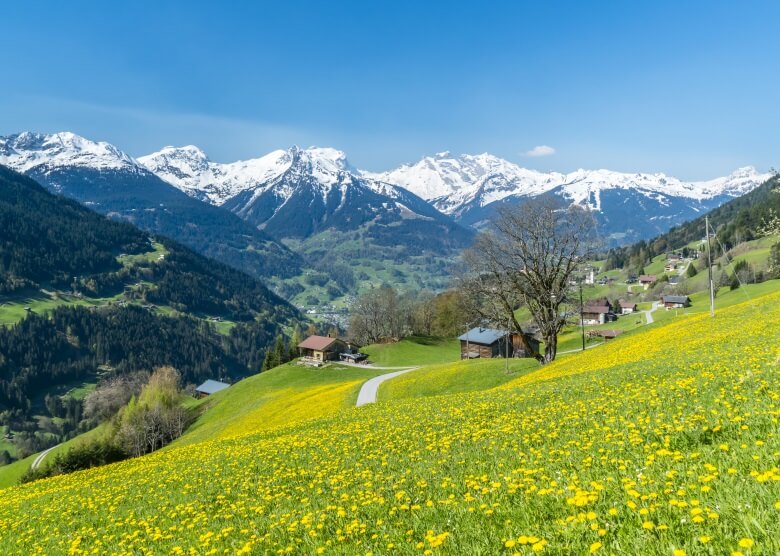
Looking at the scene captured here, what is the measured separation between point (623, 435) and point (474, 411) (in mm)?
9368

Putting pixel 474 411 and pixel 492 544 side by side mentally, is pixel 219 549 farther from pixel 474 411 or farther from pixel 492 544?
pixel 474 411

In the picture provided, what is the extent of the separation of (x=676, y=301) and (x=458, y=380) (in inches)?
4427

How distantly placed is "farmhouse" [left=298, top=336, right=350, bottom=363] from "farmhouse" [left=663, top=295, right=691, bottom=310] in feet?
303

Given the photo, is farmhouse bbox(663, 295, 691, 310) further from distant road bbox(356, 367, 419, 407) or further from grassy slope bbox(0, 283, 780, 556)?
grassy slope bbox(0, 283, 780, 556)

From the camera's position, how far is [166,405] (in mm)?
90625

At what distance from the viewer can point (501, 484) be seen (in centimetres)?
911

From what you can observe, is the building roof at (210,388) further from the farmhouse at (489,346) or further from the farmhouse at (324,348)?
the farmhouse at (489,346)

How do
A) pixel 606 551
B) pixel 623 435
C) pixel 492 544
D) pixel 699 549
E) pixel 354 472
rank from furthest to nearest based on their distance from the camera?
1. pixel 354 472
2. pixel 623 435
3. pixel 492 544
4. pixel 606 551
5. pixel 699 549

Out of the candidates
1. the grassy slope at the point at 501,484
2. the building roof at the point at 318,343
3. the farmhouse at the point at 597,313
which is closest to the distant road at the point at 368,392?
the grassy slope at the point at 501,484

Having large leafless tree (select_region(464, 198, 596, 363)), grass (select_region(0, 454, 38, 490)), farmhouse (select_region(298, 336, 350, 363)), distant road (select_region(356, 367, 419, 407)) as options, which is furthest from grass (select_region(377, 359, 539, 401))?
grass (select_region(0, 454, 38, 490))

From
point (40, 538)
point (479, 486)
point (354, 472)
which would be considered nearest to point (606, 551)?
point (479, 486)

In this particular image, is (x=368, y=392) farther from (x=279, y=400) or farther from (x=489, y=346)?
(x=489, y=346)

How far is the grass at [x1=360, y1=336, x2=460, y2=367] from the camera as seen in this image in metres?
92.9

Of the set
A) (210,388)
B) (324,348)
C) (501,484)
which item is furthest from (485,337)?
(210,388)
